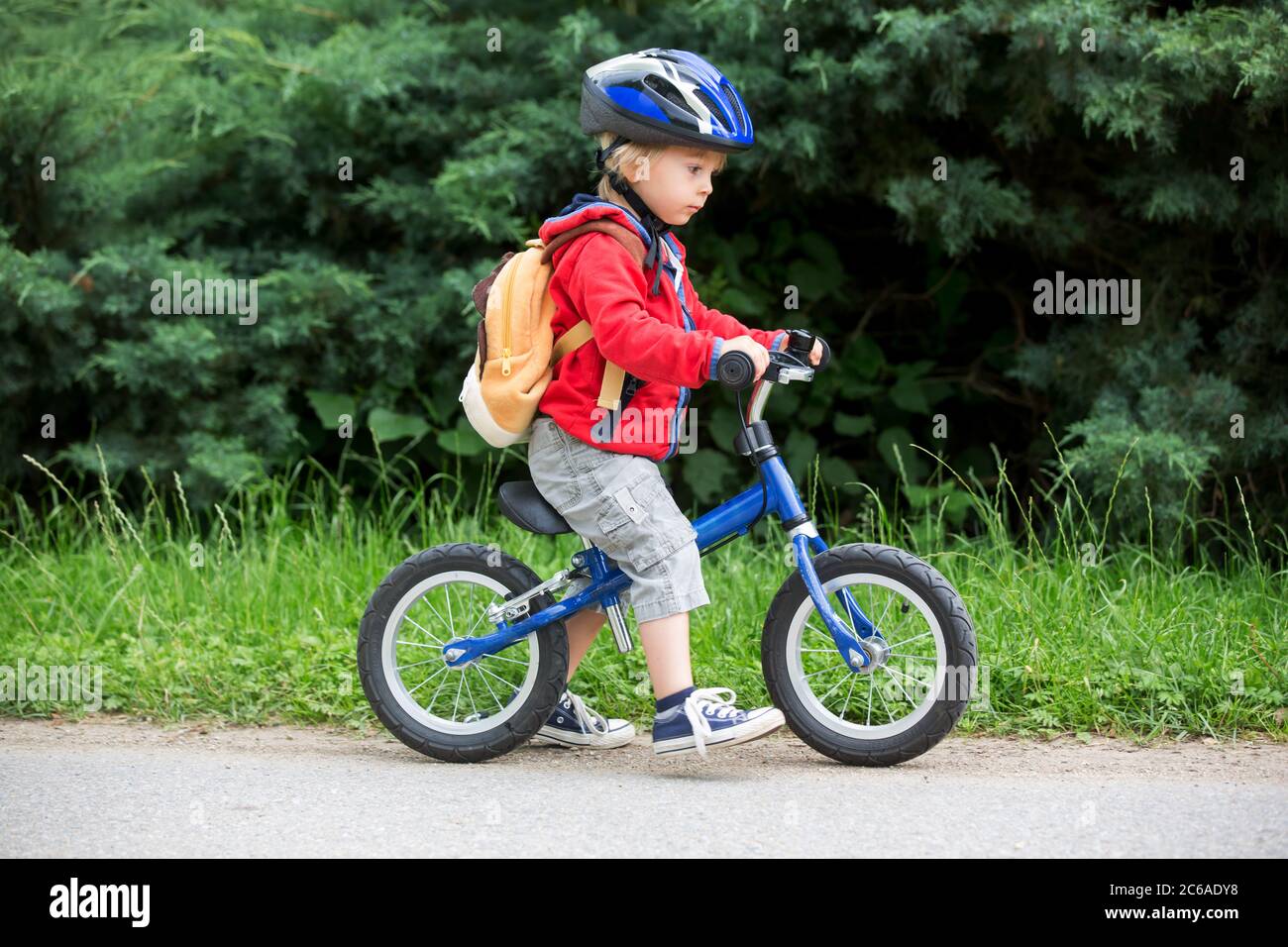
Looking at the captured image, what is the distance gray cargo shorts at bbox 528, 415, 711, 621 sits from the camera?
12.3ft

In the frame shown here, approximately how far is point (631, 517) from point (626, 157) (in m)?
0.95

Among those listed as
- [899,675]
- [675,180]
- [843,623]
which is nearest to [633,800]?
[843,623]

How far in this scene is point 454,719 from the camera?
13.5ft

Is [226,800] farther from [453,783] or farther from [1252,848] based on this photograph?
[1252,848]

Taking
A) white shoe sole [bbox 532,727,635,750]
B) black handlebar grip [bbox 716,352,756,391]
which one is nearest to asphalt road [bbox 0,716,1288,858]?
white shoe sole [bbox 532,727,635,750]

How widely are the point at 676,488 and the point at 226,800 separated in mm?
3260

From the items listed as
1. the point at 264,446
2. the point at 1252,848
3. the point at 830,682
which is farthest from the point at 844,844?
the point at 264,446

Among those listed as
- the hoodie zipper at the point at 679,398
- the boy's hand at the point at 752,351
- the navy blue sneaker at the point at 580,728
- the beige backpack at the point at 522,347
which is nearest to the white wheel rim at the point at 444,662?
the navy blue sneaker at the point at 580,728

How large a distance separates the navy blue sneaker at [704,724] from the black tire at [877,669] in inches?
4.2

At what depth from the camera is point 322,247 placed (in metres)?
6.55

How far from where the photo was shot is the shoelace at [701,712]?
3.69m

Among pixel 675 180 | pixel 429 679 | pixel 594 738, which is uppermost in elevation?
pixel 675 180

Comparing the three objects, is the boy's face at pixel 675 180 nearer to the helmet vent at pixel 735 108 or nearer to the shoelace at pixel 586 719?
the helmet vent at pixel 735 108

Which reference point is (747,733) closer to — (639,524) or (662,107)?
(639,524)
